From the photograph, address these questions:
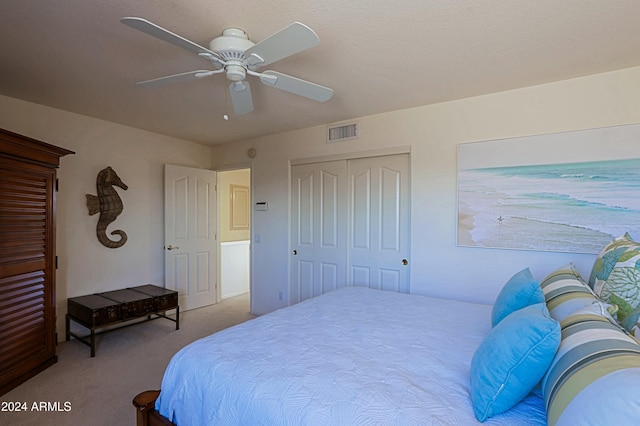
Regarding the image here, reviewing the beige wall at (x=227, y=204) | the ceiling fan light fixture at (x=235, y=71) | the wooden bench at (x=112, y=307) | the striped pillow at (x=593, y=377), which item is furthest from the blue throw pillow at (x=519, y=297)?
the beige wall at (x=227, y=204)

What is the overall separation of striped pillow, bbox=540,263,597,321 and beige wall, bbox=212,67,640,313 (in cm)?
81

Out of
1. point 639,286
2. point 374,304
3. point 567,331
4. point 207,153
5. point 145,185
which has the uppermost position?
point 207,153

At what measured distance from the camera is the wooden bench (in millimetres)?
2950

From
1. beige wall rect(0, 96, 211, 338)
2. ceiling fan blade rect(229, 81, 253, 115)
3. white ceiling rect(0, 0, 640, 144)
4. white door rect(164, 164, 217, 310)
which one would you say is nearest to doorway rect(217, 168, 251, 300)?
white door rect(164, 164, 217, 310)

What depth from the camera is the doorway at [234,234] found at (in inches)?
204

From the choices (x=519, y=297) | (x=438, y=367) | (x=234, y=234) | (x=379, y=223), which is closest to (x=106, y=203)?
(x=234, y=234)

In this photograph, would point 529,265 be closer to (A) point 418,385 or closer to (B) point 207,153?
(A) point 418,385

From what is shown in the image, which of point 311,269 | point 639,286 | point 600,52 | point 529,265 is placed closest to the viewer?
point 639,286

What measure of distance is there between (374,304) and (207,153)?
363cm

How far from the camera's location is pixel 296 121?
11.6ft

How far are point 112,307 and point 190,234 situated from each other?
147 cm

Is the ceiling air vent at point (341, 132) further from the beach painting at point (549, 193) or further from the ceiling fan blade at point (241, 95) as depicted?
the ceiling fan blade at point (241, 95)

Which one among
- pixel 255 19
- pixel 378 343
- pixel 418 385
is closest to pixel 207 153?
pixel 255 19

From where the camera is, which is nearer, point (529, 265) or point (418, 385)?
point (418, 385)
